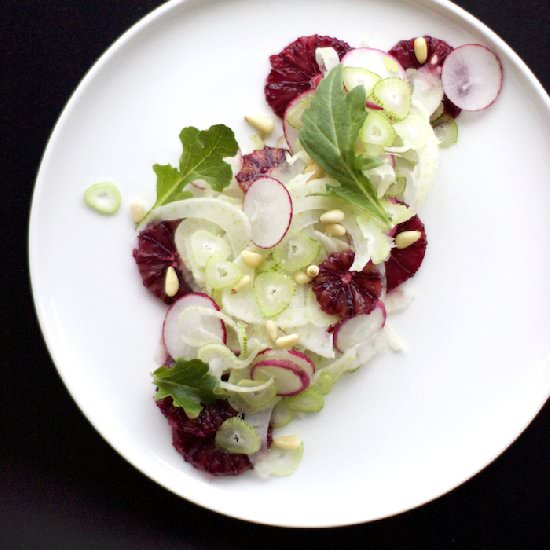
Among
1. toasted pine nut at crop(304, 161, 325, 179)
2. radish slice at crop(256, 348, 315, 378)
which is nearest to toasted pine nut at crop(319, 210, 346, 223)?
toasted pine nut at crop(304, 161, 325, 179)

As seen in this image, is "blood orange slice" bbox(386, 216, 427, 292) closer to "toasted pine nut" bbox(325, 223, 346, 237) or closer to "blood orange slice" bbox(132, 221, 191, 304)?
"toasted pine nut" bbox(325, 223, 346, 237)

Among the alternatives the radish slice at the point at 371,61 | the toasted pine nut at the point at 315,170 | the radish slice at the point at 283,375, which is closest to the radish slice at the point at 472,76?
the radish slice at the point at 371,61

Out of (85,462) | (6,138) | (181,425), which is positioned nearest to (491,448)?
(181,425)

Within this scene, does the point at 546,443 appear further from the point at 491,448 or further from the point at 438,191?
the point at 438,191

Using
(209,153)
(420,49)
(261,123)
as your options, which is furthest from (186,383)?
(420,49)

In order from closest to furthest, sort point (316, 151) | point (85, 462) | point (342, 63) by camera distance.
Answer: point (316, 151) → point (342, 63) → point (85, 462)

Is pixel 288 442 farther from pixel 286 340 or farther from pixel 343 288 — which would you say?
pixel 343 288
